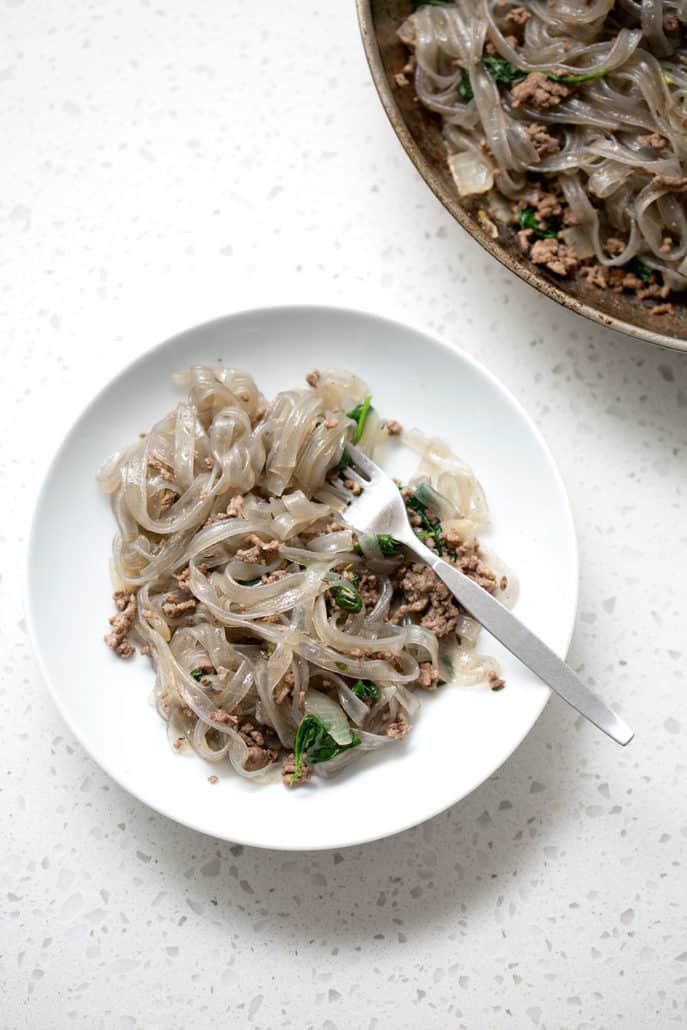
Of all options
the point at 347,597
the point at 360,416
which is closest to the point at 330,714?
the point at 347,597

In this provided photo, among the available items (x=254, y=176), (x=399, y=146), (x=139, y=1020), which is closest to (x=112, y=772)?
(x=139, y=1020)

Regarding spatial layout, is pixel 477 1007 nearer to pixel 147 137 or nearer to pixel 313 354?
pixel 313 354

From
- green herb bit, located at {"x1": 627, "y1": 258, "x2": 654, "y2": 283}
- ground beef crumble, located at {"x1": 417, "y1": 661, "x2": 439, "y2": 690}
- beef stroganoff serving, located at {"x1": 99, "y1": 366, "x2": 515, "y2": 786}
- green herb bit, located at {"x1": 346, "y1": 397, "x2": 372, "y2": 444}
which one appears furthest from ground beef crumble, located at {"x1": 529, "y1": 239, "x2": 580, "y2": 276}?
ground beef crumble, located at {"x1": 417, "y1": 661, "x2": 439, "y2": 690}

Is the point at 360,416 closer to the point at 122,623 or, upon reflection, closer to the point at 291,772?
the point at 122,623

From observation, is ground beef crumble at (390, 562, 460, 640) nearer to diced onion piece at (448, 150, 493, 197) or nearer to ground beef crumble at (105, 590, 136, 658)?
ground beef crumble at (105, 590, 136, 658)

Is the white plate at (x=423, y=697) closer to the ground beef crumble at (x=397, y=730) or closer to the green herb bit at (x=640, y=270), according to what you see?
the ground beef crumble at (x=397, y=730)
